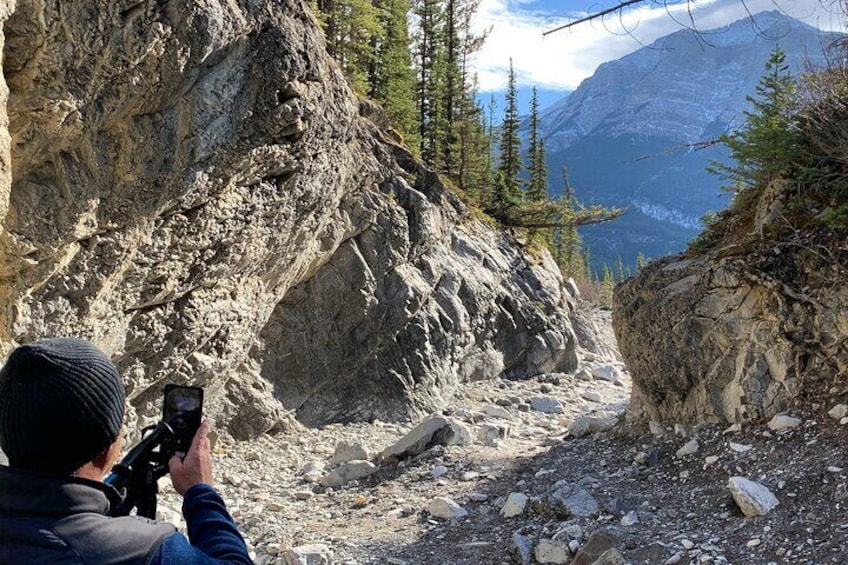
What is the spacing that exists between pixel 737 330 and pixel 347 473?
22.2 feet

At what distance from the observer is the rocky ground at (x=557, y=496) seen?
19.8ft

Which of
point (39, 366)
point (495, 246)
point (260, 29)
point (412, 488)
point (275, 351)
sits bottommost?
point (412, 488)

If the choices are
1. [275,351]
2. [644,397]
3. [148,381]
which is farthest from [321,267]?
[644,397]

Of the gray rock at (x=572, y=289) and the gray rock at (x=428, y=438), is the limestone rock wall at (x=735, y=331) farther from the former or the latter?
the gray rock at (x=572, y=289)

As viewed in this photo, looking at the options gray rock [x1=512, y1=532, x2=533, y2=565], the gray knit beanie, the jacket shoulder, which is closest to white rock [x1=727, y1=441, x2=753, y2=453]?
gray rock [x1=512, y1=532, x2=533, y2=565]

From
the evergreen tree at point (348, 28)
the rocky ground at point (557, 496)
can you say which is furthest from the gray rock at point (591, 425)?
the evergreen tree at point (348, 28)

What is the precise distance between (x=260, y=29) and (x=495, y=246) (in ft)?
48.8

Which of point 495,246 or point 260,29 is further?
point 495,246

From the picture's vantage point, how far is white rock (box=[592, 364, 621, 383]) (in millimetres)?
22828

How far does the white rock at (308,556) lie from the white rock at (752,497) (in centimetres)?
465

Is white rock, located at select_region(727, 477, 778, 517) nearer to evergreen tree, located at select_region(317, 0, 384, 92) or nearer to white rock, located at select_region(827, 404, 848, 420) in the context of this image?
white rock, located at select_region(827, 404, 848, 420)

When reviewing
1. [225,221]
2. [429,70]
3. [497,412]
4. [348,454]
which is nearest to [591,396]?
[497,412]

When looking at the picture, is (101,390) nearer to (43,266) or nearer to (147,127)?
(43,266)

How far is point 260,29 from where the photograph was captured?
1045 centimetres
